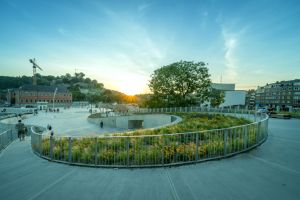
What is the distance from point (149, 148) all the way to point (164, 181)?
157cm

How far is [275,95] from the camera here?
95.9 m

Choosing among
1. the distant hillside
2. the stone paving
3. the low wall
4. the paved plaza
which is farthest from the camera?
the distant hillside

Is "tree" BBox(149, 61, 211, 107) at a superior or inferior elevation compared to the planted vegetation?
superior

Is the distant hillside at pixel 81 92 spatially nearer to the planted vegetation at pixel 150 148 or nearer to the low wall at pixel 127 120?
the low wall at pixel 127 120

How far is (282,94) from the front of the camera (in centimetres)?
9194

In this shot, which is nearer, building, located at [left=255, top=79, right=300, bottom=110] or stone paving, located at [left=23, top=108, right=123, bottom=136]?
stone paving, located at [left=23, top=108, right=123, bottom=136]

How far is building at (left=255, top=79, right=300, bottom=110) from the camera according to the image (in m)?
85.2

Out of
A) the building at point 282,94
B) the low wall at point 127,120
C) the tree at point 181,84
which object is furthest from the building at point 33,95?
the building at point 282,94

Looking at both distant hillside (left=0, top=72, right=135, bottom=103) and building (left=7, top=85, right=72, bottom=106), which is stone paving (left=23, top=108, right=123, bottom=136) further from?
distant hillside (left=0, top=72, right=135, bottom=103)

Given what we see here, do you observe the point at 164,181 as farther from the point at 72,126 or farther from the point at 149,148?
the point at 72,126

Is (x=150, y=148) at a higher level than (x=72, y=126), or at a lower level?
higher

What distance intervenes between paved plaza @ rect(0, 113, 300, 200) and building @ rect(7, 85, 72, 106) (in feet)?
260

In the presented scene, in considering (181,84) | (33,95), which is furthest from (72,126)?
(33,95)

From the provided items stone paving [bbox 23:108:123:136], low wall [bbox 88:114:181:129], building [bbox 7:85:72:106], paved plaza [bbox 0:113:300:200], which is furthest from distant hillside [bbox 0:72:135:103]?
paved plaza [bbox 0:113:300:200]
